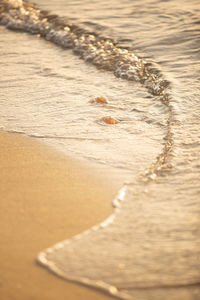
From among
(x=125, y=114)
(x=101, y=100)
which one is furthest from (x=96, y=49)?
(x=125, y=114)

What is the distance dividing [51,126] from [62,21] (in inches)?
125

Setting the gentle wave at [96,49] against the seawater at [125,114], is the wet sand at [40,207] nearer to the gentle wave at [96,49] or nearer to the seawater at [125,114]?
the seawater at [125,114]

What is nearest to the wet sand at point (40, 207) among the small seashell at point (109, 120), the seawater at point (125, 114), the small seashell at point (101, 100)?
the seawater at point (125, 114)

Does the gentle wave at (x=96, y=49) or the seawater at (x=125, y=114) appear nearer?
the seawater at (x=125, y=114)

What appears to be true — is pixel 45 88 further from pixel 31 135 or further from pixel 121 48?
pixel 121 48

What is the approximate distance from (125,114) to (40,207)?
4.48ft

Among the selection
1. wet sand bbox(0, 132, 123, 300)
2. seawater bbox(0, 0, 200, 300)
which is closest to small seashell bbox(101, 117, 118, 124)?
seawater bbox(0, 0, 200, 300)

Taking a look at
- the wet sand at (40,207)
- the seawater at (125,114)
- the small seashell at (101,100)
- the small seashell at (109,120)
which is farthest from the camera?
the small seashell at (101,100)

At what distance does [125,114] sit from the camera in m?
3.21

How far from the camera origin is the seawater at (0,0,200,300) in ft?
5.70

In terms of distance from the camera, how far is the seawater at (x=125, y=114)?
1738mm

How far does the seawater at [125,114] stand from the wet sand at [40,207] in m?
0.06

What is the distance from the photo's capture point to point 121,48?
474 cm

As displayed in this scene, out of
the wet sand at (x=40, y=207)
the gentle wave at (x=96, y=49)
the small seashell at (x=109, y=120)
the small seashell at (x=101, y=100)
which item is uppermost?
the gentle wave at (x=96, y=49)
